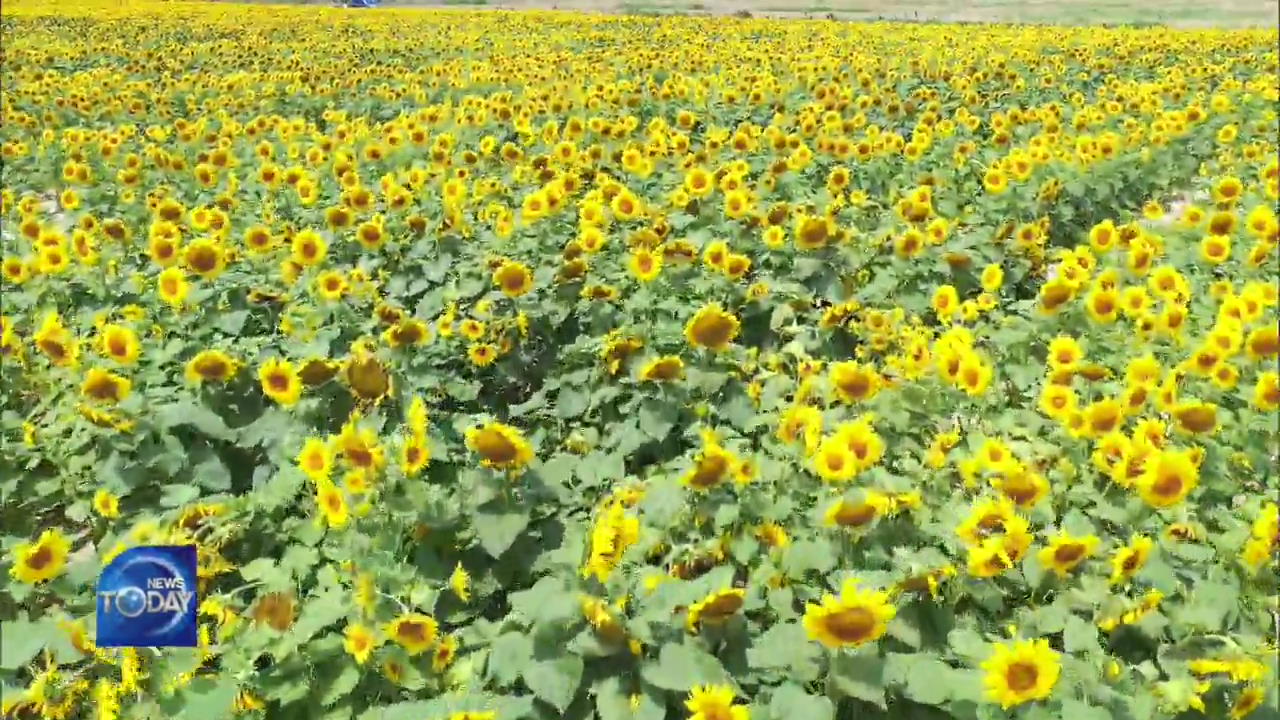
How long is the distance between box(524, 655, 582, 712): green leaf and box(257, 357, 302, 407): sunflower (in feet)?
5.99

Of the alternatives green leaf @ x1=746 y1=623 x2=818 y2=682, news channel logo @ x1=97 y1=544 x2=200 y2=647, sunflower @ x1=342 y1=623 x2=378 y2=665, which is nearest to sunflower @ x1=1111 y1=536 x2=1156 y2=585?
green leaf @ x1=746 y1=623 x2=818 y2=682

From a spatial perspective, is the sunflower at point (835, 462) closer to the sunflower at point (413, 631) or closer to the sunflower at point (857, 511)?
the sunflower at point (857, 511)

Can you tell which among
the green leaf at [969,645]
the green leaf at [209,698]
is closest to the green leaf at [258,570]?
the green leaf at [209,698]

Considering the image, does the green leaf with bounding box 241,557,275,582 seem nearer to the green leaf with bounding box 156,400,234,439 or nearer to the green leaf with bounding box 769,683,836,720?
the green leaf with bounding box 156,400,234,439

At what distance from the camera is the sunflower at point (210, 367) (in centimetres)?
381

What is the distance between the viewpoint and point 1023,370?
418 cm

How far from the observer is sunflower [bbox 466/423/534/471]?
295 cm


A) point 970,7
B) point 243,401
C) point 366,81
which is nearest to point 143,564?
point 243,401

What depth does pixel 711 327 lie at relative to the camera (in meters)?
3.63

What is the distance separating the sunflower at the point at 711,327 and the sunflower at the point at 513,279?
1276mm

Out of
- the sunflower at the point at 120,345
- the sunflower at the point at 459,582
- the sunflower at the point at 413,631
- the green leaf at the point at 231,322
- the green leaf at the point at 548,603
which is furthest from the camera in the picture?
the green leaf at the point at 231,322

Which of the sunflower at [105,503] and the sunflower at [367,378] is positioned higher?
the sunflower at [367,378]

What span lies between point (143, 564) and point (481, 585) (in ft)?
4.05

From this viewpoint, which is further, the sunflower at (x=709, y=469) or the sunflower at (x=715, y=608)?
the sunflower at (x=709, y=469)
